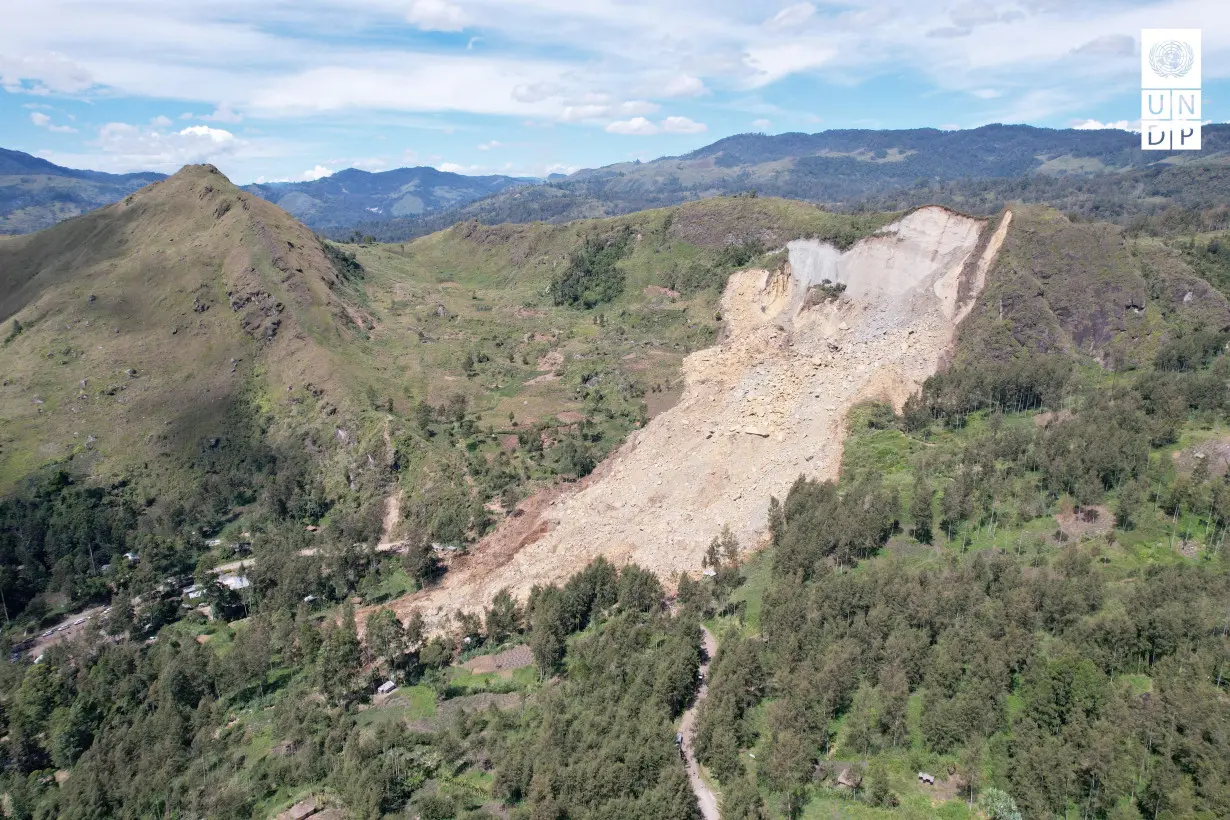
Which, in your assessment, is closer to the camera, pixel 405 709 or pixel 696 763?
pixel 696 763

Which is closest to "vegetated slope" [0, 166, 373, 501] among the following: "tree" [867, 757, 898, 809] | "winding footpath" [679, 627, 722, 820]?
"winding footpath" [679, 627, 722, 820]

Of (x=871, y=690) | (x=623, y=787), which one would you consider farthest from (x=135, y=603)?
(x=871, y=690)

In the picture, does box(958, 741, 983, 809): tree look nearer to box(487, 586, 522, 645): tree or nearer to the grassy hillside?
box(487, 586, 522, 645): tree

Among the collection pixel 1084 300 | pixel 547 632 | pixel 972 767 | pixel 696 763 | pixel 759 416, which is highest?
pixel 1084 300

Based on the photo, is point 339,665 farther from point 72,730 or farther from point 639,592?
point 639,592

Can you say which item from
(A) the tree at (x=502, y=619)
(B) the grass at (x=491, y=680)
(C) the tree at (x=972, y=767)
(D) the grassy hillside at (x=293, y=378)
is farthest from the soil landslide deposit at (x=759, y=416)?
(C) the tree at (x=972, y=767)

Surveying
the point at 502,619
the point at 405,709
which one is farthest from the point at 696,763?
the point at 502,619
